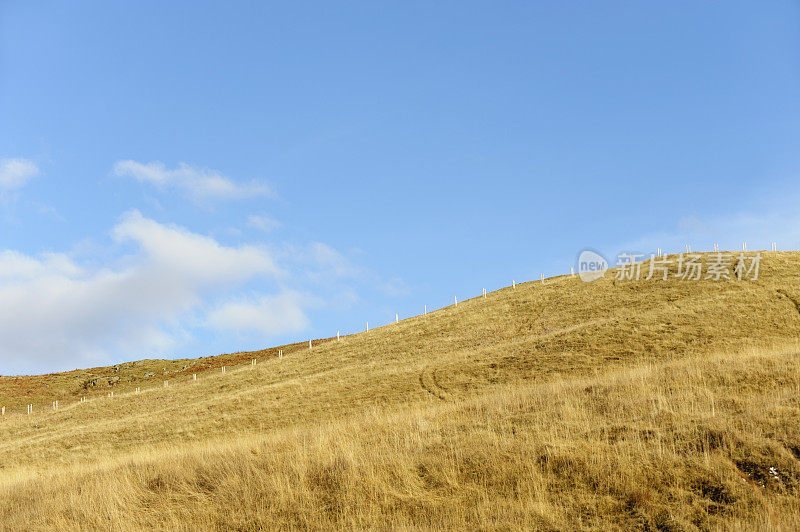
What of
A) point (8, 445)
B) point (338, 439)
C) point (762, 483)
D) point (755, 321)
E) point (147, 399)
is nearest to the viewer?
point (762, 483)

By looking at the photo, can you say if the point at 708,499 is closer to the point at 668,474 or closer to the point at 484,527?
the point at 668,474

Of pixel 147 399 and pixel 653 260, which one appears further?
pixel 653 260

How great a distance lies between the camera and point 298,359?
50.9 m

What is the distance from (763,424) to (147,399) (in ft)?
150

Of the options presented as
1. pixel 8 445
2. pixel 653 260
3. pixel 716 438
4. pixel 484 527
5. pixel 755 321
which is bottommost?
pixel 8 445

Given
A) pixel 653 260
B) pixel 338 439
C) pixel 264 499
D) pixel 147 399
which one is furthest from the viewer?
pixel 653 260

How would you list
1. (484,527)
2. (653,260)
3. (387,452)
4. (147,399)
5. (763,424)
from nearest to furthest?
(484,527)
(763,424)
(387,452)
(147,399)
(653,260)

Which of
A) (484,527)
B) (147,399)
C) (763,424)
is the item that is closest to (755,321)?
(763,424)

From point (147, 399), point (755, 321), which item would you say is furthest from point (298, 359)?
point (755, 321)

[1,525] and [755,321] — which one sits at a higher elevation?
[755,321]

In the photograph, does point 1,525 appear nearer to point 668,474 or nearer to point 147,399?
point 668,474

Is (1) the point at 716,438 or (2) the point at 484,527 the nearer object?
(2) the point at 484,527

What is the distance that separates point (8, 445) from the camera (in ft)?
114

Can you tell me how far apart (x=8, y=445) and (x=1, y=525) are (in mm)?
31889
